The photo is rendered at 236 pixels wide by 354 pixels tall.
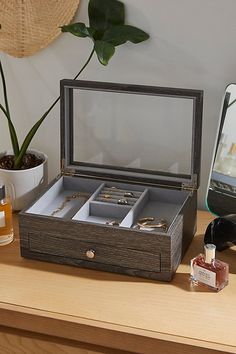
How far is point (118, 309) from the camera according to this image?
3.70ft

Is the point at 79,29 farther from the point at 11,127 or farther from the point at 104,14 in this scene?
the point at 11,127

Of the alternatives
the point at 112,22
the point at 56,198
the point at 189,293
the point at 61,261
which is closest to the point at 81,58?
the point at 112,22

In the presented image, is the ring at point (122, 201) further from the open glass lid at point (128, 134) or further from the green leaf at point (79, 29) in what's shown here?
the green leaf at point (79, 29)

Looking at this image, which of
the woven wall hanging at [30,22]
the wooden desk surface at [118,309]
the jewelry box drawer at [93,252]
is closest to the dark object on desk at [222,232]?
the wooden desk surface at [118,309]

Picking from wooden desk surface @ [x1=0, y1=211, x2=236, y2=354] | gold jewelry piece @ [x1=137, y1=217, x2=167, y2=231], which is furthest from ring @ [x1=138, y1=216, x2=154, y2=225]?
wooden desk surface @ [x1=0, y1=211, x2=236, y2=354]

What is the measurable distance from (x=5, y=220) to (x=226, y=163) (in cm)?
43

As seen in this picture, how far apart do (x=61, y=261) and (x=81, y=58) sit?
44 centimetres

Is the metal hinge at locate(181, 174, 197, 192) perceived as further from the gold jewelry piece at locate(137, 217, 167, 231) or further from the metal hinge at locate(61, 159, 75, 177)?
the metal hinge at locate(61, 159, 75, 177)

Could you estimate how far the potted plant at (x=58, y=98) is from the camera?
135 cm

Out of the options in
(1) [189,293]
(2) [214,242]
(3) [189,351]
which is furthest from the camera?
(2) [214,242]

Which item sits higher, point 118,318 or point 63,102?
point 63,102

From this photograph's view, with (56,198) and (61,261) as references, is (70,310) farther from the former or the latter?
(56,198)

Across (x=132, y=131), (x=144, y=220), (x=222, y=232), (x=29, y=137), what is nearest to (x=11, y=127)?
(x=29, y=137)

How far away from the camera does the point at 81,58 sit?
1.45 meters
